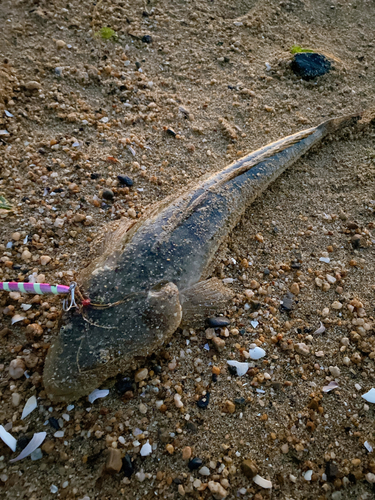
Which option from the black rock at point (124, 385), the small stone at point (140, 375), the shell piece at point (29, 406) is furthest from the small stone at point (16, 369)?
the small stone at point (140, 375)

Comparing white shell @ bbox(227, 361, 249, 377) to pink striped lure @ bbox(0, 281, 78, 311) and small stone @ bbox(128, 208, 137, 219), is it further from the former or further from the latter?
small stone @ bbox(128, 208, 137, 219)

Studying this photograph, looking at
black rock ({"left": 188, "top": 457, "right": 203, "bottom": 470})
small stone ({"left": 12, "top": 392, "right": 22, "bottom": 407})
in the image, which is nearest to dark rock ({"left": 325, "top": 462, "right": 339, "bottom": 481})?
black rock ({"left": 188, "top": 457, "right": 203, "bottom": 470})

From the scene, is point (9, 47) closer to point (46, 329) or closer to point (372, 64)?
point (46, 329)

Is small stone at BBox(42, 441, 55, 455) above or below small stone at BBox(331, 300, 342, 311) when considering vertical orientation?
below

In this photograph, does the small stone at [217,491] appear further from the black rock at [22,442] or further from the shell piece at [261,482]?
the black rock at [22,442]

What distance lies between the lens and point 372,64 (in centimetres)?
545

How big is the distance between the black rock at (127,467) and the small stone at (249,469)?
84 centimetres

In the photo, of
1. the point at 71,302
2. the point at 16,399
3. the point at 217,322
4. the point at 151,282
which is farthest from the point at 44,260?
the point at 217,322

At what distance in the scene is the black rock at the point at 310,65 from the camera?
514 cm

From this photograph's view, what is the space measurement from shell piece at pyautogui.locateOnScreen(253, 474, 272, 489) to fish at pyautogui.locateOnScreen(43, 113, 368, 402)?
4.03ft

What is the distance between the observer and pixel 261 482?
2441 millimetres

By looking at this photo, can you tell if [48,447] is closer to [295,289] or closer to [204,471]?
[204,471]

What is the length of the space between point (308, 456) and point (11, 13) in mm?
6380

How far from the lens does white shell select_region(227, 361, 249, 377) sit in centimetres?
291
